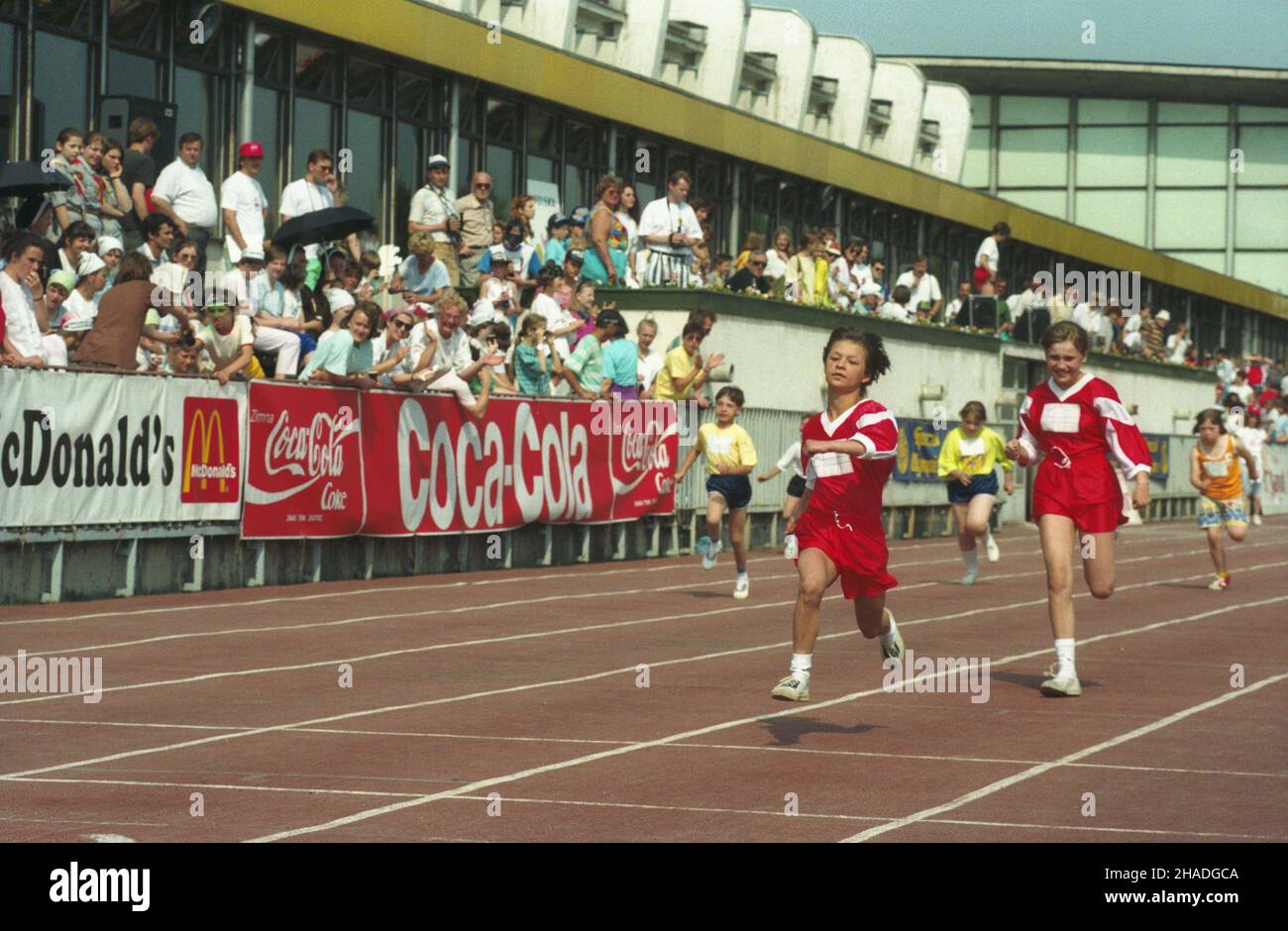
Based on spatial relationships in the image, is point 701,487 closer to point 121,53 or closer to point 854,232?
point 121,53

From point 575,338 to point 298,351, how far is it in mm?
5637

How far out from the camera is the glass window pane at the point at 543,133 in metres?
34.2

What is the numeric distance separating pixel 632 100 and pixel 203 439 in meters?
18.6

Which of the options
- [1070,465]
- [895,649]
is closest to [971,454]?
[1070,465]

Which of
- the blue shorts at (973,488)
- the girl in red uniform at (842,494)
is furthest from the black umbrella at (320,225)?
the girl in red uniform at (842,494)

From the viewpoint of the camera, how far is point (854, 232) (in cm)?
4725

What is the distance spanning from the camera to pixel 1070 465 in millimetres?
13781

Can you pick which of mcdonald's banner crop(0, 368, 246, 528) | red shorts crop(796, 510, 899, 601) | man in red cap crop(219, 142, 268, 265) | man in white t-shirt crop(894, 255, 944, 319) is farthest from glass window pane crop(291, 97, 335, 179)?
red shorts crop(796, 510, 899, 601)

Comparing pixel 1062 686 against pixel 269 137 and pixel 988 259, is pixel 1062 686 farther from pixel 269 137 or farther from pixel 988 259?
pixel 988 259

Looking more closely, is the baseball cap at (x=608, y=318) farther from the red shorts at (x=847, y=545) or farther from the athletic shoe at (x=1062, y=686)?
the red shorts at (x=847, y=545)

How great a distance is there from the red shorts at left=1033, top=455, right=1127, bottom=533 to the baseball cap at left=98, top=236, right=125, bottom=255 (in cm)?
937
